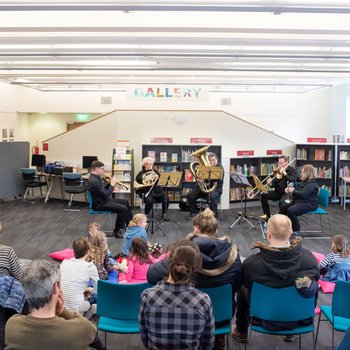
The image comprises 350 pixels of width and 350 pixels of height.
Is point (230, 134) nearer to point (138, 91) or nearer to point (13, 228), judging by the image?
point (138, 91)

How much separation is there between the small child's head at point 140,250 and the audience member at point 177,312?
6.63 feet

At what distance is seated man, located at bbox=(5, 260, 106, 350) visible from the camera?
187cm

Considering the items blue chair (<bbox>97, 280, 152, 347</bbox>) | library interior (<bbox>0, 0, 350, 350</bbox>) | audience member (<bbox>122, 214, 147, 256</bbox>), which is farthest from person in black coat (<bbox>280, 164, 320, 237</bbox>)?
blue chair (<bbox>97, 280, 152, 347</bbox>)

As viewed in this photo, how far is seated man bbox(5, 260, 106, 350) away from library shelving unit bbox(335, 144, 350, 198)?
10061mm

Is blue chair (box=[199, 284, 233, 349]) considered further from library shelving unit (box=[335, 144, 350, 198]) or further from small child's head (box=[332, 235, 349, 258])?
library shelving unit (box=[335, 144, 350, 198])

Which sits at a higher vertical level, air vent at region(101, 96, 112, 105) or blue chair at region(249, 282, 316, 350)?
air vent at region(101, 96, 112, 105)

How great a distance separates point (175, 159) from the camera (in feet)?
33.8

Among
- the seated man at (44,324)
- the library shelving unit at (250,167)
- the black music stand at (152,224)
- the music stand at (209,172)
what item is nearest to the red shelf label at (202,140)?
the library shelving unit at (250,167)

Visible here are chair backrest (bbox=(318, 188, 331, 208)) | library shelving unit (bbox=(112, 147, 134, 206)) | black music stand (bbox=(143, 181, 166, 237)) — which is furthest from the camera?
library shelving unit (bbox=(112, 147, 134, 206))

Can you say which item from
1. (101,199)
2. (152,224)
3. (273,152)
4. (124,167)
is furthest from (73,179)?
(273,152)

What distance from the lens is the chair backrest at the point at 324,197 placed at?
7.30 m

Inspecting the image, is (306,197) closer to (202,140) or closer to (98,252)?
(202,140)

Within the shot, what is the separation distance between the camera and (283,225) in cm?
317

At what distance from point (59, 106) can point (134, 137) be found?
526 cm
